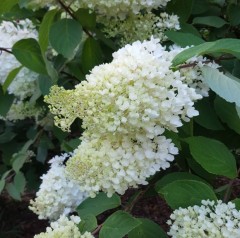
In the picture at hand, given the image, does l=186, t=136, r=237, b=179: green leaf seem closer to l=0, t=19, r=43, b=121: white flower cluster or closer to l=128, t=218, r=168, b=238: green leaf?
l=128, t=218, r=168, b=238: green leaf

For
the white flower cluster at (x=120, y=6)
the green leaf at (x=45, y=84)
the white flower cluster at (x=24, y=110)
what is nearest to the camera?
the white flower cluster at (x=120, y=6)

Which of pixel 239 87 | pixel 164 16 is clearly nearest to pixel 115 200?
pixel 239 87

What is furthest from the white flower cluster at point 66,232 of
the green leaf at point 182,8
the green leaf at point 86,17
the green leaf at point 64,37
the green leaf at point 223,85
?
the green leaf at point 182,8

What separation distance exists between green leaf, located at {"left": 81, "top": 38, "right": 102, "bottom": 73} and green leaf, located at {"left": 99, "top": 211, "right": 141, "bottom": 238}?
0.78 meters

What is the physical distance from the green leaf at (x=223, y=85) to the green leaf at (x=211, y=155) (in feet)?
0.62

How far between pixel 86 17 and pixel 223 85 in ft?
2.52

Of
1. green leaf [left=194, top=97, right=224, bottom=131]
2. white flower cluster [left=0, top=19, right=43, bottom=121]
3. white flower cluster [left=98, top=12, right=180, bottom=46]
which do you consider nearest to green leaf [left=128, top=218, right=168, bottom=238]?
green leaf [left=194, top=97, right=224, bottom=131]

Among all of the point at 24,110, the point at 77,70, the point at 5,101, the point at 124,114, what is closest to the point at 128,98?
the point at 124,114

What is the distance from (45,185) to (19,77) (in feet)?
2.30

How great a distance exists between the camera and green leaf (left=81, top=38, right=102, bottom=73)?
184 cm

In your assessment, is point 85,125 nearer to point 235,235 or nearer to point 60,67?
point 235,235

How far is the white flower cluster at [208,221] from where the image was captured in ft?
3.54

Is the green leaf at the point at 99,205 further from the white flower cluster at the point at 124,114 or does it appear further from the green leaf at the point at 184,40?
the green leaf at the point at 184,40

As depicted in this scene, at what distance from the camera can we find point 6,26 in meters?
2.19
